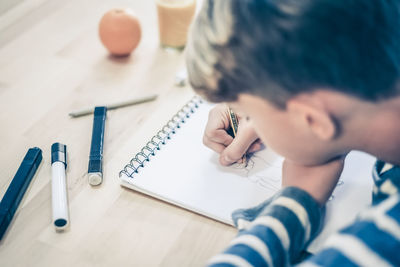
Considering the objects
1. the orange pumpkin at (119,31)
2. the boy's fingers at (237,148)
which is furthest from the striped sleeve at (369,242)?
the orange pumpkin at (119,31)

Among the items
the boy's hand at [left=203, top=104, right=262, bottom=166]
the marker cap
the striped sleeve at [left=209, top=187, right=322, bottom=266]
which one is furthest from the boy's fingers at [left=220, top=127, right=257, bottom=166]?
the marker cap

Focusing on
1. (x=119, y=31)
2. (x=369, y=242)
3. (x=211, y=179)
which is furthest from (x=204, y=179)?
(x=119, y=31)

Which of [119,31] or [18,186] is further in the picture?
[119,31]

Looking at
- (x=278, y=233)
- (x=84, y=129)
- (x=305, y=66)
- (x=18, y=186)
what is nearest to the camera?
(x=305, y=66)

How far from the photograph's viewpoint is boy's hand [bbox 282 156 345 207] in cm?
54

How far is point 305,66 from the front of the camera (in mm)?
393

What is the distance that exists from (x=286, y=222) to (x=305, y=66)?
187mm

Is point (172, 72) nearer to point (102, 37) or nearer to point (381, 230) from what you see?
point (102, 37)

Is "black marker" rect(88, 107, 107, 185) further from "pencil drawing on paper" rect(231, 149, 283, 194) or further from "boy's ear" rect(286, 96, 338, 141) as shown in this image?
"boy's ear" rect(286, 96, 338, 141)

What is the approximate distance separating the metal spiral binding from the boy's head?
213mm

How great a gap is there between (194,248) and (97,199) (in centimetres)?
15

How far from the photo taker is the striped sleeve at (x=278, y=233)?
479 millimetres

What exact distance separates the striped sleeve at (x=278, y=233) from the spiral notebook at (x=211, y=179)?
1.6 inches

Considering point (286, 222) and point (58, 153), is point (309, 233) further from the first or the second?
point (58, 153)
